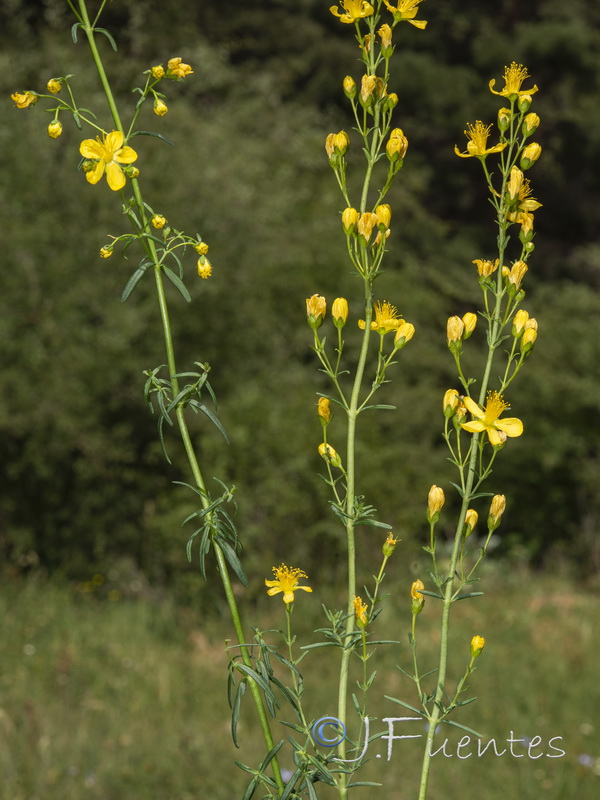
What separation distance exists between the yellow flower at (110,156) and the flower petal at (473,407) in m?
0.33

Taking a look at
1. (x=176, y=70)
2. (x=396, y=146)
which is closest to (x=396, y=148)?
(x=396, y=146)

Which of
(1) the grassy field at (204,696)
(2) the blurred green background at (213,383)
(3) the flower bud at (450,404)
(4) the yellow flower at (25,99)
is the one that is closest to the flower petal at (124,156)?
(4) the yellow flower at (25,99)

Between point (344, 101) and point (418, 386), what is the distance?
205 inches

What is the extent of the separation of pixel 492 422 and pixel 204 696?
384 cm

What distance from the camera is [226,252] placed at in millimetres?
7652

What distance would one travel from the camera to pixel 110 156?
0.78 m

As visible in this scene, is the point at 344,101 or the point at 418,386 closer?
the point at 418,386

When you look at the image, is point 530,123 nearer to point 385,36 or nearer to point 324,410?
point 385,36

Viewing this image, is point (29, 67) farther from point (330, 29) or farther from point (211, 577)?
point (330, 29)

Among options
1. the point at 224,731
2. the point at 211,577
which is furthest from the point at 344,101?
the point at 224,731

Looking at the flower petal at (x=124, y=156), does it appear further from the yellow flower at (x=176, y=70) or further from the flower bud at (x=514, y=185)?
the flower bud at (x=514, y=185)

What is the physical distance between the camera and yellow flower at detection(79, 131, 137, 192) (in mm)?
757

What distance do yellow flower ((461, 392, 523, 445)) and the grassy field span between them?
192 cm

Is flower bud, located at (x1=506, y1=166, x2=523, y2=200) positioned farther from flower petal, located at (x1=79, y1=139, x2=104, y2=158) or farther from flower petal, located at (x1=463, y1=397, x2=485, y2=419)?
flower petal, located at (x1=79, y1=139, x2=104, y2=158)
